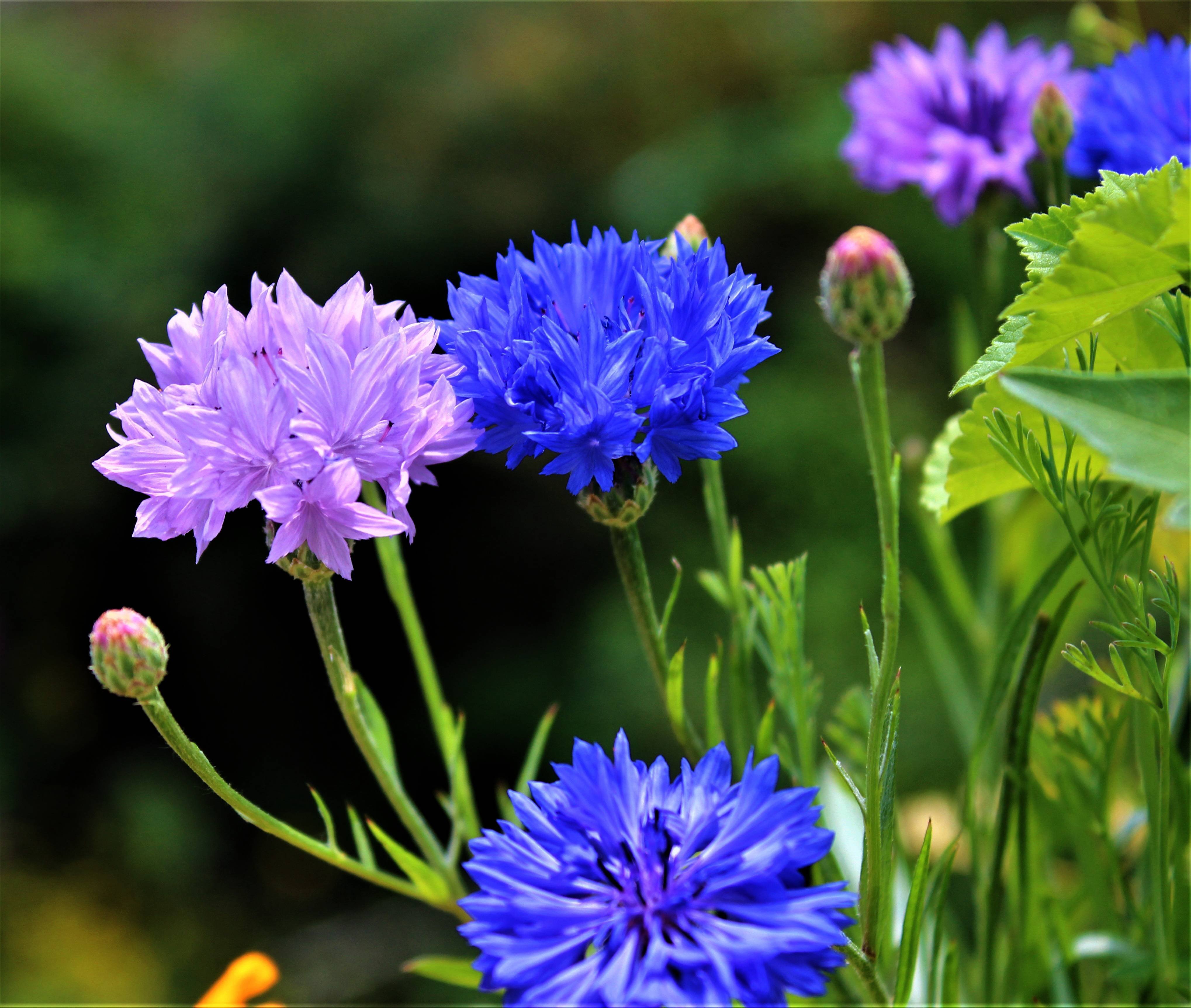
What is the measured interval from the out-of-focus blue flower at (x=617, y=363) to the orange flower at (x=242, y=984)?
0.42 ft

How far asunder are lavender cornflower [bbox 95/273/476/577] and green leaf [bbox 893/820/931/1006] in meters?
0.10

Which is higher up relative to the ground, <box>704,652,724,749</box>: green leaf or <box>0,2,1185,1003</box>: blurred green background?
<box>0,2,1185,1003</box>: blurred green background

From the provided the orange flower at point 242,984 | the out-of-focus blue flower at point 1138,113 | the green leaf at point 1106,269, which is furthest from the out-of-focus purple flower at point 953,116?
the orange flower at point 242,984

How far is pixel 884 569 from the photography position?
0.58 feet

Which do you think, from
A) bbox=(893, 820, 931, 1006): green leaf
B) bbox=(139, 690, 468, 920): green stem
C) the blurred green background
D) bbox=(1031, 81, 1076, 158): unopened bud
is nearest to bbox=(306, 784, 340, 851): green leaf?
bbox=(139, 690, 468, 920): green stem

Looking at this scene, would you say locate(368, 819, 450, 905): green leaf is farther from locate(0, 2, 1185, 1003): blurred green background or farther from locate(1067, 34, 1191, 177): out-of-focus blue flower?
locate(0, 2, 1185, 1003): blurred green background

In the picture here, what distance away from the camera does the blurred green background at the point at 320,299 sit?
84 centimetres

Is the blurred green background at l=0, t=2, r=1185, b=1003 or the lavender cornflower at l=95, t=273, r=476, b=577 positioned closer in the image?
the lavender cornflower at l=95, t=273, r=476, b=577

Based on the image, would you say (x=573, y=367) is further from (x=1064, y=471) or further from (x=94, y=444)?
(x=94, y=444)

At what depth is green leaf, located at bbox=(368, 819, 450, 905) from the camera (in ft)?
0.70

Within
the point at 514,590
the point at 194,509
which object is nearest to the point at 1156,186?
the point at 194,509

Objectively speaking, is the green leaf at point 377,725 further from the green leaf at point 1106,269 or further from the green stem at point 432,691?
the green leaf at point 1106,269

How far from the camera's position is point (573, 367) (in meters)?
0.19

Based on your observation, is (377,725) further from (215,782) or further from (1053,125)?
(1053,125)
